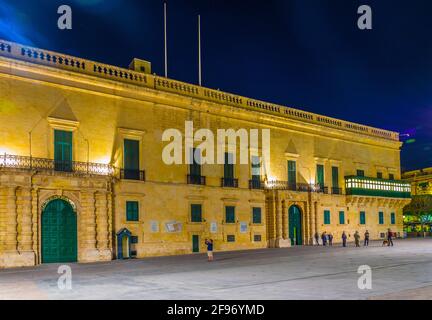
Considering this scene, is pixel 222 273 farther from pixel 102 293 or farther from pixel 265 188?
pixel 265 188

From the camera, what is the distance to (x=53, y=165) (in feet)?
93.3

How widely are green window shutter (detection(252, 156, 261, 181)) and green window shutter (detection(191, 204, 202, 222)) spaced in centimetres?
600

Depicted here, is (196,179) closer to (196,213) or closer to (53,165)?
(196,213)

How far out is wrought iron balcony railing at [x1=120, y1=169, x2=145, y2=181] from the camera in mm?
31594

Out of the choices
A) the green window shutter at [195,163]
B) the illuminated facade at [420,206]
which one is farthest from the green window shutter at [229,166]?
the illuminated facade at [420,206]

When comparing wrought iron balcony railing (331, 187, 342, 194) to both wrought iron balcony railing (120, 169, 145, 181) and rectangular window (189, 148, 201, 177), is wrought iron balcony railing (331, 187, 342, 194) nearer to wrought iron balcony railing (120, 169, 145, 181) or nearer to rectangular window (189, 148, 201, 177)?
rectangular window (189, 148, 201, 177)

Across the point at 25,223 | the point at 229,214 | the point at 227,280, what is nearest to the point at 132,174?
the point at 25,223

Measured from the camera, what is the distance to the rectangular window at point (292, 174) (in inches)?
1652

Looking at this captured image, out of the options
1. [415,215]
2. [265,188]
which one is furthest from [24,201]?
[415,215]

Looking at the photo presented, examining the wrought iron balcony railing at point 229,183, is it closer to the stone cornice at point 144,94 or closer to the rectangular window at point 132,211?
the stone cornice at point 144,94

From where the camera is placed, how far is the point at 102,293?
15.7m

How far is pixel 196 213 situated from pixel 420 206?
3744 centimetres

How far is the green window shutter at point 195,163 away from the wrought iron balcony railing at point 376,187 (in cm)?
1730
